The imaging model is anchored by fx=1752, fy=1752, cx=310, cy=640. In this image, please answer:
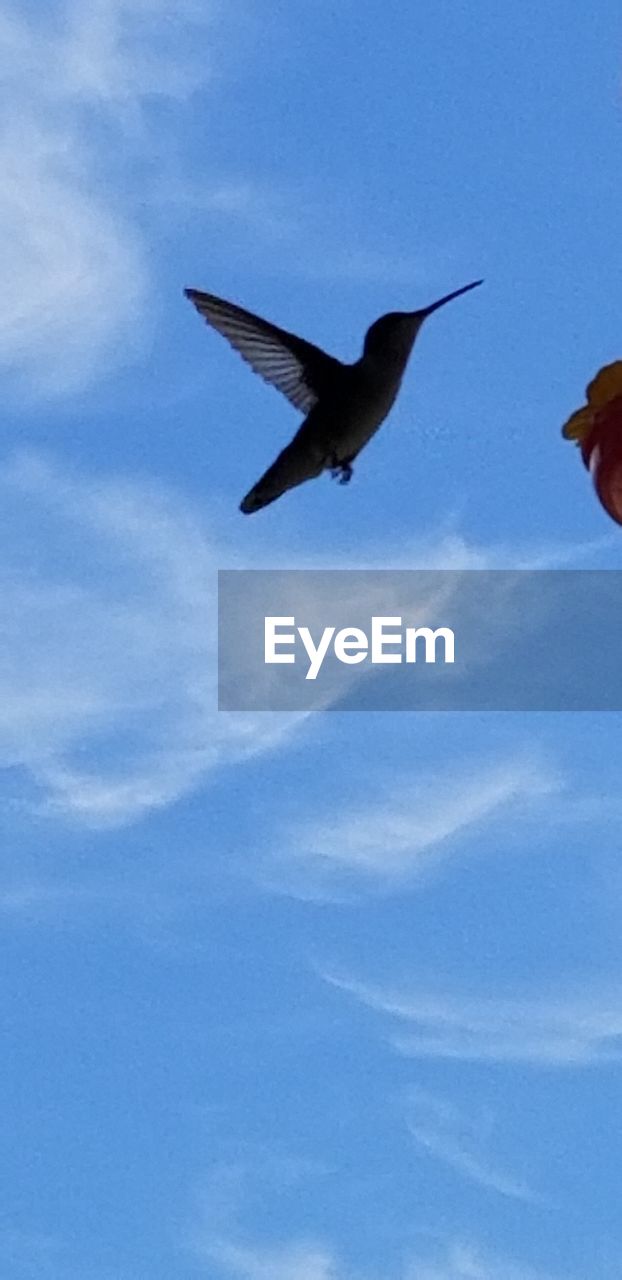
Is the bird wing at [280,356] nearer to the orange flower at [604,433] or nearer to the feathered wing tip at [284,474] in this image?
the feathered wing tip at [284,474]

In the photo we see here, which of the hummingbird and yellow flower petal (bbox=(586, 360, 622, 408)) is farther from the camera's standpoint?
the hummingbird

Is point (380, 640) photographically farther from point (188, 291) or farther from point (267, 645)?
point (188, 291)

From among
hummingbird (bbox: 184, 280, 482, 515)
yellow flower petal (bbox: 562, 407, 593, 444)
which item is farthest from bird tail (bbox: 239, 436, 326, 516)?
yellow flower petal (bbox: 562, 407, 593, 444)

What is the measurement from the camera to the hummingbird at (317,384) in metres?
5.94

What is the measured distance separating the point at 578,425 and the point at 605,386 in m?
0.14

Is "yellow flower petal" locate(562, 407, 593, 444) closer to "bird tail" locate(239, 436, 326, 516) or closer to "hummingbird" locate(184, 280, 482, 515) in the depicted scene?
"hummingbird" locate(184, 280, 482, 515)

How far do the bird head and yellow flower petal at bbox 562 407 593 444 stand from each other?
745 millimetres

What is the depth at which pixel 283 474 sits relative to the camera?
20.4 feet

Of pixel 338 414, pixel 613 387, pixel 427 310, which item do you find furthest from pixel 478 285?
pixel 338 414

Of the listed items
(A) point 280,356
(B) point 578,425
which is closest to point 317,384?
(A) point 280,356

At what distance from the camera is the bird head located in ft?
18.9

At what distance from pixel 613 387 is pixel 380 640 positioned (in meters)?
2.26

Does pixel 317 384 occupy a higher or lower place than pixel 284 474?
higher

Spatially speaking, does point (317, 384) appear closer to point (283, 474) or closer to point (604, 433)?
point (283, 474)
